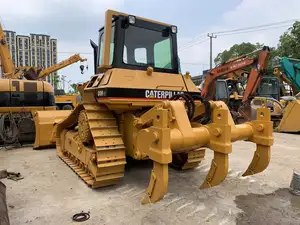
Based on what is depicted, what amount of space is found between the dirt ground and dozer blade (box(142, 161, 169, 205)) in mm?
280

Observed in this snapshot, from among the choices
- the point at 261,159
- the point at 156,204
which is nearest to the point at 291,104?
the point at 261,159

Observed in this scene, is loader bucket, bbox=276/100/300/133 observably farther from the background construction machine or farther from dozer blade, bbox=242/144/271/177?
dozer blade, bbox=242/144/271/177

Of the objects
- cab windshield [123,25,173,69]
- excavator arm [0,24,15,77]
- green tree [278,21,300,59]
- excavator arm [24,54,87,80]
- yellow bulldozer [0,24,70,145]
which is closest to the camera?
cab windshield [123,25,173,69]

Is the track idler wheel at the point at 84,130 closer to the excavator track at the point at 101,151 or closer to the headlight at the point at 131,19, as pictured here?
the excavator track at the point at 101,151

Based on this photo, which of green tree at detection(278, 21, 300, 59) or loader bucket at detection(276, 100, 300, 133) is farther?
green tree at detection(278, 21, 300, 59)

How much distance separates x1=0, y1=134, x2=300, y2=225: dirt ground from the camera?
2715 mm

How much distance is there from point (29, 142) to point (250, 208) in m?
6.13

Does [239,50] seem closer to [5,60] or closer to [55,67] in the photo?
[55,67]

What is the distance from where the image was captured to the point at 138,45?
4043 mm

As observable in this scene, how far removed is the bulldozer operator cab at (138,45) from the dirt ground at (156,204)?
179cm

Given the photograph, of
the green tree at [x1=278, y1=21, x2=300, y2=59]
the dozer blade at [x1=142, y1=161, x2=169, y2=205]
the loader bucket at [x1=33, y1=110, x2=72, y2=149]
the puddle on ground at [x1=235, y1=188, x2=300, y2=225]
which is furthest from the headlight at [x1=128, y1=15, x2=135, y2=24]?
the green tree at [x1=278, y1=21, x2=300, y2=59]

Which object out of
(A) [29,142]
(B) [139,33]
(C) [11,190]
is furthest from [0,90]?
(B) [139,33]

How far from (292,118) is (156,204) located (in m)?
8.00

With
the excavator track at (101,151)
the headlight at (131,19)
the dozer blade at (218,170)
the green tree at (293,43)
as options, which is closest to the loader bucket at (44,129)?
the excavator track at (101,151)
